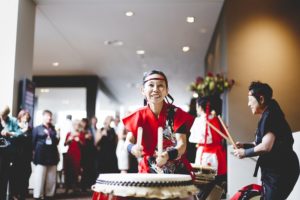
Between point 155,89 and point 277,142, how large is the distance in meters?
0.83

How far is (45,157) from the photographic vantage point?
255 inches

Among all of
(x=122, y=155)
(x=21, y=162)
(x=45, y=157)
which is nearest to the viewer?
(x=21, y=162)

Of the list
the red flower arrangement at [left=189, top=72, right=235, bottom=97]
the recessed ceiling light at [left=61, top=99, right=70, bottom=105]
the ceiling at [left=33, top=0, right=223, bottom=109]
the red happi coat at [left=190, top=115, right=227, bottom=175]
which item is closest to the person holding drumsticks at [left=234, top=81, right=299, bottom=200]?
the red happi coat at [left=190, top=115, right=227, bottom=175]

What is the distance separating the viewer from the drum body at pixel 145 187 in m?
1.89

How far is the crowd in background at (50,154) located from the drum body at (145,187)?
326 centimetres

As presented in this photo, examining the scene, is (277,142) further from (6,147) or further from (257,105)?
(6,147)

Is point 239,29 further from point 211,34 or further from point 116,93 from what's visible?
point 116,93

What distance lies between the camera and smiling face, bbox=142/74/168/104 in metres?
2.42

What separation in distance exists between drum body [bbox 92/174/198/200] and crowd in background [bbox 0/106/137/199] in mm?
3259

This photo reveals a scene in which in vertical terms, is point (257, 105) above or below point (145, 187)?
above

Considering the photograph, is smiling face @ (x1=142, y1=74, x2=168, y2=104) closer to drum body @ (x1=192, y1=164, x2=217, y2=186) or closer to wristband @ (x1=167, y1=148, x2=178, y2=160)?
wristband @ (x1=167, y1=148, x2=178, y2=160)

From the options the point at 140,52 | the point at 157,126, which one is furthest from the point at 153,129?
the point at 140,52

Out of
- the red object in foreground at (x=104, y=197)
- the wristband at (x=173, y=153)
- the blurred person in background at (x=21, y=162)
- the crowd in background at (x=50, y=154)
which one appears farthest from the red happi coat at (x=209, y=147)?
the red object in foreground at (x=104, y=197)

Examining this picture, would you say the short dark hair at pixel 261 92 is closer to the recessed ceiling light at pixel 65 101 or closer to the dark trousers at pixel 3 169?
the dark trousers at pixel 3 169
